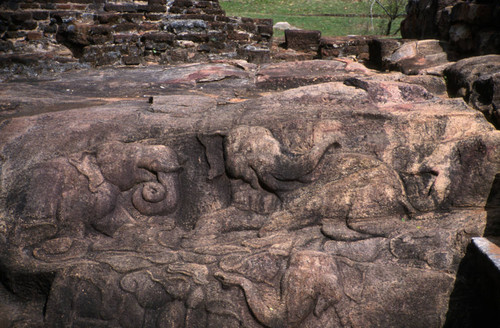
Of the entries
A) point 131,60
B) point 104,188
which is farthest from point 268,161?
point 131,60

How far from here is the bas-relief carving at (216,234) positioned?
6.85 ft

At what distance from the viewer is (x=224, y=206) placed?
8.39ft

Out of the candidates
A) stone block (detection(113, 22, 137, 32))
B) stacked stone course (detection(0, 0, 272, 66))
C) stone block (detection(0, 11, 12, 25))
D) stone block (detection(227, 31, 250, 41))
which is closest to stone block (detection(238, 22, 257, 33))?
stacked stone course (detection(0, 0, 272, 66))

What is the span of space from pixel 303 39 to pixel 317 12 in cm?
773

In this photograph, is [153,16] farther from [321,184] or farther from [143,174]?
[321,184]

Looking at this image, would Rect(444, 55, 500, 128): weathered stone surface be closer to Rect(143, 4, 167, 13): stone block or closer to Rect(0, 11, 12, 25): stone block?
Rect(143, 4, 167, 13): stone block

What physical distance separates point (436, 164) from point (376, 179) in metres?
0.36

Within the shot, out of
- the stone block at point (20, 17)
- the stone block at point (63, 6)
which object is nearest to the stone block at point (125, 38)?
the stone block at point (63, 6)

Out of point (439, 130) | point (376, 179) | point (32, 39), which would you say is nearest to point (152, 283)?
point (376, 179)

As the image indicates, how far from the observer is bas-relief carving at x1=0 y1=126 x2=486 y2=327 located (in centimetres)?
209

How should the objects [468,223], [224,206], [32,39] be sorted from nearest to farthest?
[468,223] → [224,206] → [32,39]

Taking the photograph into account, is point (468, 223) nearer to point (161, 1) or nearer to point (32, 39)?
point (161, 1)

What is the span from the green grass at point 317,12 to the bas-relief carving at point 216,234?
28.8ft

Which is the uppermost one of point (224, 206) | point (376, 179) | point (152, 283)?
point (376, 179)
